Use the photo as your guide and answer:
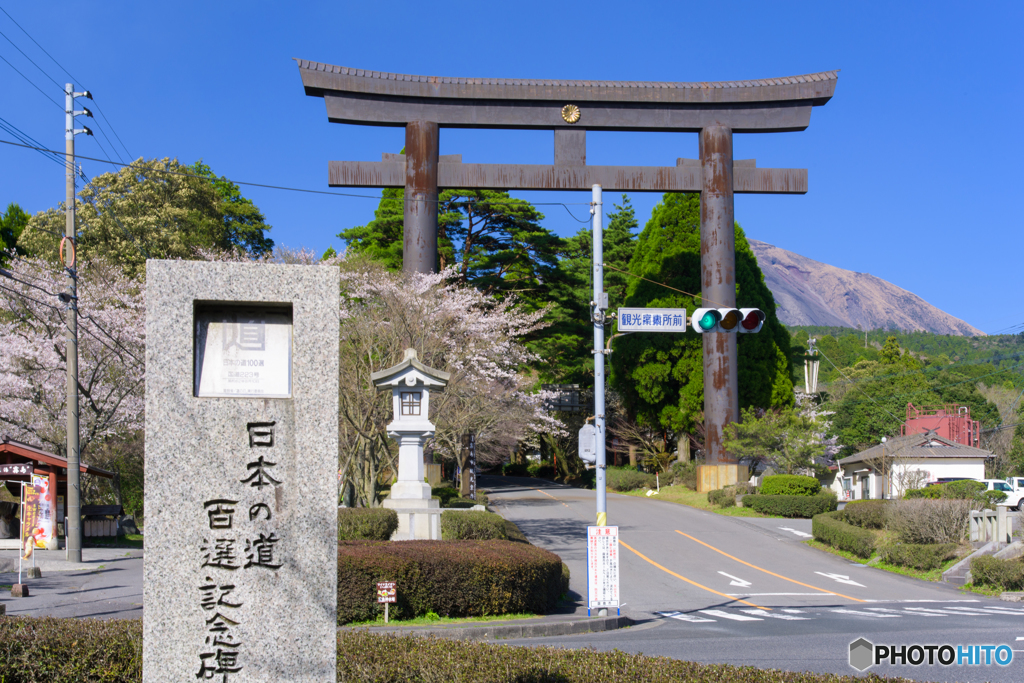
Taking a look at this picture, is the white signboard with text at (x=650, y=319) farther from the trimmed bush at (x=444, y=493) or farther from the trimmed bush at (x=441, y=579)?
the trimmed bush at (x=444, y=493)

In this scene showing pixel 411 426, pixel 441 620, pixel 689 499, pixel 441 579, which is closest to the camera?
pixel 441 620

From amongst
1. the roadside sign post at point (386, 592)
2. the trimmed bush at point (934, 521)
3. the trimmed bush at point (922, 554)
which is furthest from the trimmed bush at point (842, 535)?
the roadside sign post at point (386, 592)

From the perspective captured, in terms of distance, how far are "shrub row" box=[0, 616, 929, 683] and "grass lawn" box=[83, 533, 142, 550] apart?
59.0ft

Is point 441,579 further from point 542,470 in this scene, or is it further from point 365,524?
point 542,470

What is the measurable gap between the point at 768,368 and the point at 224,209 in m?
32.0

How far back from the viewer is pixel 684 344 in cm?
3809

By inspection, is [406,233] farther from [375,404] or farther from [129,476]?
[129,476]

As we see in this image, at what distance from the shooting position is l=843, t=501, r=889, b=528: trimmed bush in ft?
78.2

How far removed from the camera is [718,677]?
19.0 ft

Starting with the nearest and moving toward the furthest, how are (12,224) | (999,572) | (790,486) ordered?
1. (999,572)
2. (790,486)
3. (12,224)

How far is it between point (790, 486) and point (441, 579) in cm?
2150

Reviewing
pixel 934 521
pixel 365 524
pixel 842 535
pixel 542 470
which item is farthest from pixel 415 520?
pixel 542 470

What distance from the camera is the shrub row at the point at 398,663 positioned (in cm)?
547

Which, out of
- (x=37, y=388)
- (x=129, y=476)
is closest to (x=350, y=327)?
(x=37, y=388)
